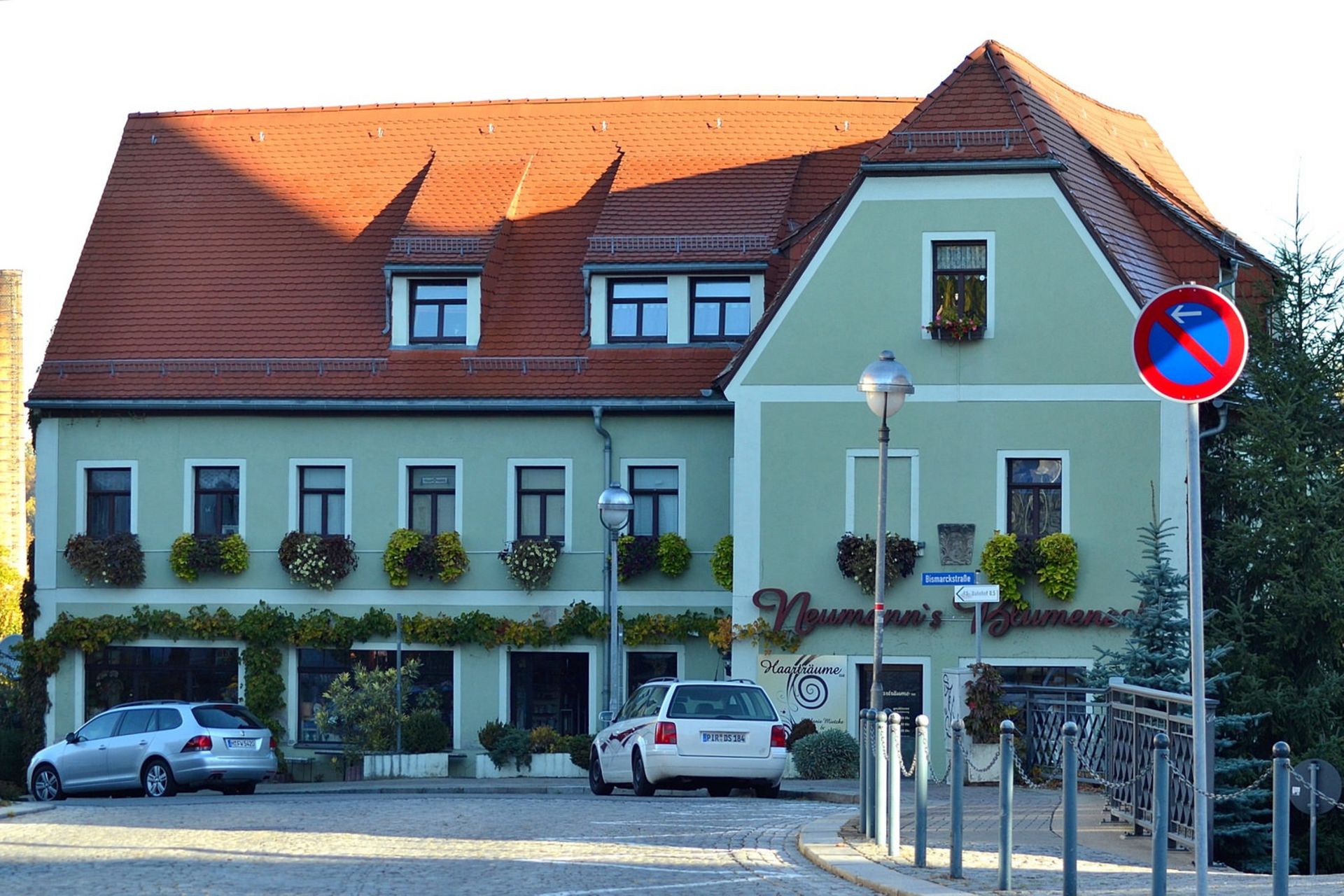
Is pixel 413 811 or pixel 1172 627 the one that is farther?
pixel 1172 627

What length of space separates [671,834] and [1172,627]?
7.09m

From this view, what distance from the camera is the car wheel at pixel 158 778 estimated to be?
90.3ft

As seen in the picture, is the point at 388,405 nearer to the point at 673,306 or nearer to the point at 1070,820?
the point at 673,306

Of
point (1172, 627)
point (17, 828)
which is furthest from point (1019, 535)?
point (17, 828)

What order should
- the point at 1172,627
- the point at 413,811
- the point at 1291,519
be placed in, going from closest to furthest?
the point at 413,811
the point at 1172,627
the point at 1291,519

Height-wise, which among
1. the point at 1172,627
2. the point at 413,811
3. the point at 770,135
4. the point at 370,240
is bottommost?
the point at 413,811

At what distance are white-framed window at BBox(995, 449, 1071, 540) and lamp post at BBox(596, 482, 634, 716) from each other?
239 inches

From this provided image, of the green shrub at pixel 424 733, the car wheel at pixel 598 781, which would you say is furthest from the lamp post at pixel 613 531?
the car wheel at pixel 598 781

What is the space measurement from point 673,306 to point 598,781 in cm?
1249

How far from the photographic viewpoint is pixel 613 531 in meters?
30.1

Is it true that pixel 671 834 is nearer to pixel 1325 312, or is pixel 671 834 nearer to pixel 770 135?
pixel 1325 312

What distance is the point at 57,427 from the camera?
35.9 metres

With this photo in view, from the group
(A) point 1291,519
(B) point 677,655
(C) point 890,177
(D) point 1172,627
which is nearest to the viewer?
(D) point 1172,627

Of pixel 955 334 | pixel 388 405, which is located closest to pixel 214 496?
pixel 388 405
